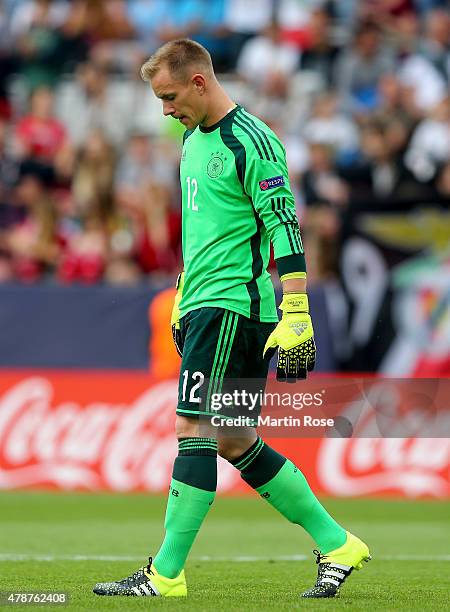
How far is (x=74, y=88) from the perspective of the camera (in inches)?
727

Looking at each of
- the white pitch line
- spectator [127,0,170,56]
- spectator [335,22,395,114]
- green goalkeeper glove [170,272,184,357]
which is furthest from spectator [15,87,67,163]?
green goalkeeper glove [170,272,184,357]

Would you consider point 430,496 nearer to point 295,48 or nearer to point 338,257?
point 338,257

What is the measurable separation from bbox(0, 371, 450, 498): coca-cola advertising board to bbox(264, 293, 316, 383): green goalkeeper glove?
249 inches

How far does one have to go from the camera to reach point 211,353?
20.2ft

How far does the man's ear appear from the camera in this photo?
6223 mm

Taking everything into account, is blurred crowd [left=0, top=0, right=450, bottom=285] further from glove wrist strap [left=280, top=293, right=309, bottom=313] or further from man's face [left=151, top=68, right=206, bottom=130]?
glove wrist strap [left=280, top=293, right=309, bottom=313]

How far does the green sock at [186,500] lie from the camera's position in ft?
20.0

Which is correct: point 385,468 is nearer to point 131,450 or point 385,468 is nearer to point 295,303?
point 131,450

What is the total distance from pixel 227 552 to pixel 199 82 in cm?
338

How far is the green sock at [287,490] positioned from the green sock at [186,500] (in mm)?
241

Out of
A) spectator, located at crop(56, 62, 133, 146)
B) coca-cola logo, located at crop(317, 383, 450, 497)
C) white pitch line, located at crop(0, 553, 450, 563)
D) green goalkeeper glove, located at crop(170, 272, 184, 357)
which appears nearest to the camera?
green goalkeeper glove, located at crop(170, 272, 184, 357)

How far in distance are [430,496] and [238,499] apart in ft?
5.66

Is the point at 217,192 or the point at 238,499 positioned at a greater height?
the point at 217,192

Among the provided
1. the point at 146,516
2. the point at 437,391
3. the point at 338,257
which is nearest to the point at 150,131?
the point at 338,257
